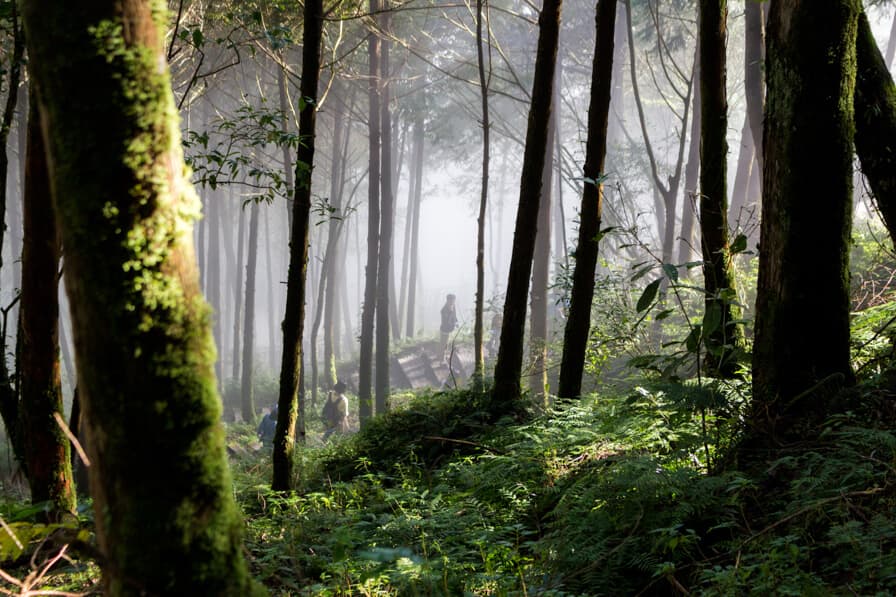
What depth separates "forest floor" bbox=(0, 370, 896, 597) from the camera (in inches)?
101

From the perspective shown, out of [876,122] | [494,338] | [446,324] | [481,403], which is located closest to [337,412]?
[494,338]

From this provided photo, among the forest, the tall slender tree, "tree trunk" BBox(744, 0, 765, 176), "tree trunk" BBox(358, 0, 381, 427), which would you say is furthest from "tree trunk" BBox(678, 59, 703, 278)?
the forest

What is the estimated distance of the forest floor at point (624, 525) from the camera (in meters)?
2.56

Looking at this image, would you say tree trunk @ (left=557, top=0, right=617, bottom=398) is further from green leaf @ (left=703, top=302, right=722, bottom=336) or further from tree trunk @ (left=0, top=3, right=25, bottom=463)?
tree trunk @ (left=0, top=3, right=25, bottom=463)

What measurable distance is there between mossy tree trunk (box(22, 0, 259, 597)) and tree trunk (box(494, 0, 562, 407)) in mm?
5536

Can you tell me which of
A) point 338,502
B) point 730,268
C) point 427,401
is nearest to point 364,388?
point 427,401

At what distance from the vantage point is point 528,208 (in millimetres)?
6992

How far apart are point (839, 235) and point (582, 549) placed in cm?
238

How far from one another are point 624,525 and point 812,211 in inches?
84.1

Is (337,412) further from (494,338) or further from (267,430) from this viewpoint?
(494,338)

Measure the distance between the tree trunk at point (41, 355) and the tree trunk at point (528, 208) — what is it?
14.2 ft

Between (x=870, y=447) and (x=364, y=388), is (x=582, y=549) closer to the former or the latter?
(x=870, y=447)

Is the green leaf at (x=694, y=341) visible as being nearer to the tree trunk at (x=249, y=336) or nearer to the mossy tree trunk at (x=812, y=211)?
the mossy tree trunk at (x=812, y=211)

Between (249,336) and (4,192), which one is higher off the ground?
(4,192)
